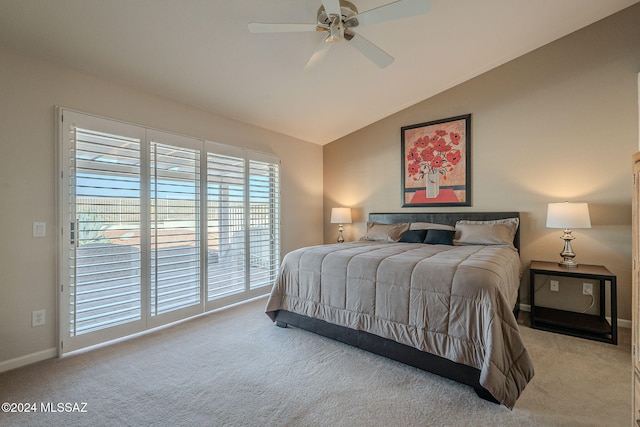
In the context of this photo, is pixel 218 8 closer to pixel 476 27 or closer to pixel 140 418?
pixel 476 27

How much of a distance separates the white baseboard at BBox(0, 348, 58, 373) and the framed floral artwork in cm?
438

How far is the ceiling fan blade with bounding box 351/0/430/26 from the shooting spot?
1829 millimetres

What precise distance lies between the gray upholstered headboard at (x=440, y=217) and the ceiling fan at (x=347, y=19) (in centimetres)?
251

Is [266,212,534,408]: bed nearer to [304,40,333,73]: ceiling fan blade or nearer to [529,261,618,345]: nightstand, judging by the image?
[529,261,618,345]: nightstand

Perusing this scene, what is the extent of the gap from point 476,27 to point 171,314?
445cm

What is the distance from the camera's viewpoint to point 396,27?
2.74 m

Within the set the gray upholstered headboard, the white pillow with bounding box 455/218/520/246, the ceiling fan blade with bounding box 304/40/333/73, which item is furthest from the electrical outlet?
the white pillow with bounding box 455/218/520/246

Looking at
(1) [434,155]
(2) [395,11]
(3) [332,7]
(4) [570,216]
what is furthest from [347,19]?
(4) [570,216]

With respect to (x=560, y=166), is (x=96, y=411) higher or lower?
lower

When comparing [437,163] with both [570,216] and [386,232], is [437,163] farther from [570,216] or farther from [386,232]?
[570,216]

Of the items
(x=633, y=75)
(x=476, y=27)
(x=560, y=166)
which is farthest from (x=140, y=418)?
(x=633, y=75)

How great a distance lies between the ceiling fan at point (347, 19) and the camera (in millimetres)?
1872

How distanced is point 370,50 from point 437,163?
92.5 inches

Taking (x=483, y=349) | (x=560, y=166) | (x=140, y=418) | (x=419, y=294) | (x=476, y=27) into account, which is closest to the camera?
(x=140, y=418)
